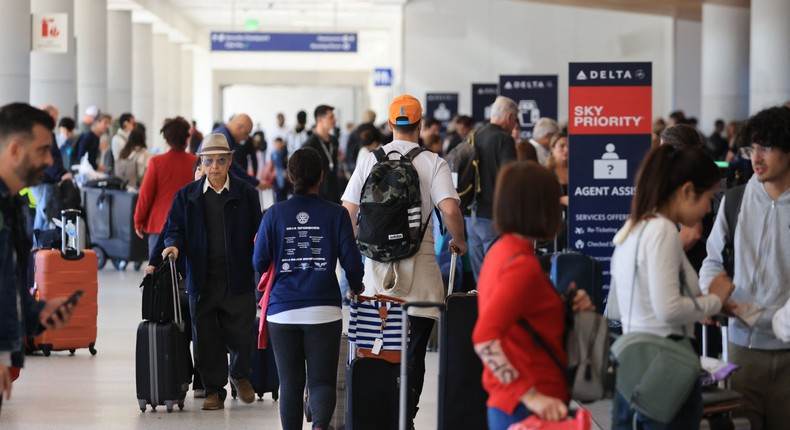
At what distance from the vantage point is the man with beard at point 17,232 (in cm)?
370

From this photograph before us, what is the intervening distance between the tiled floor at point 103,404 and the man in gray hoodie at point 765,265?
6.85 ft

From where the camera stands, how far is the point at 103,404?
7.60 m

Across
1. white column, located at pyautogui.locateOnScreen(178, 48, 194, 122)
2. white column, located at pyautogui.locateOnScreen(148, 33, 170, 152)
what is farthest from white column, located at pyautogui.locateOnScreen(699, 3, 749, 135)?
white column, located at pyautogui.locateOnScreen(178, 48, 194, 122)

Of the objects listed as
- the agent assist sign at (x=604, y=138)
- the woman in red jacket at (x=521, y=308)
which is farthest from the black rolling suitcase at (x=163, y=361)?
the woman in red jacket at (x=521, y=308)

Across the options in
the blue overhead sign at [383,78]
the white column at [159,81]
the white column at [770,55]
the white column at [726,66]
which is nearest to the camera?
the white column at [770,55]

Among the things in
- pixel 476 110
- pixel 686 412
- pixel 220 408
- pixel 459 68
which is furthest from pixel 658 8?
pixel 686 412

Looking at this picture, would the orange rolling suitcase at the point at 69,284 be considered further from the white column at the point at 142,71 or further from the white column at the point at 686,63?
the white column at the point at 142,71

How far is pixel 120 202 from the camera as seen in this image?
49.0 feet

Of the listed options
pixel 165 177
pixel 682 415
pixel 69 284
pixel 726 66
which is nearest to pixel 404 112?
pixel 682 415

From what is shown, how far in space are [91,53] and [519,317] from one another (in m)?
23.9

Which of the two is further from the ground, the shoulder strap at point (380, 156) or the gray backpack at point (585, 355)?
the shoulder strap at point (380, 156)

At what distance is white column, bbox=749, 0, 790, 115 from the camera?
747 inches

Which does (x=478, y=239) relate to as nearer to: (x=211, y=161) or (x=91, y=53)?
(x=211, y=161)

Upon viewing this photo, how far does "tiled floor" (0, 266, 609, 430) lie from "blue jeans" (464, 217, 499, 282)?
0.81m
